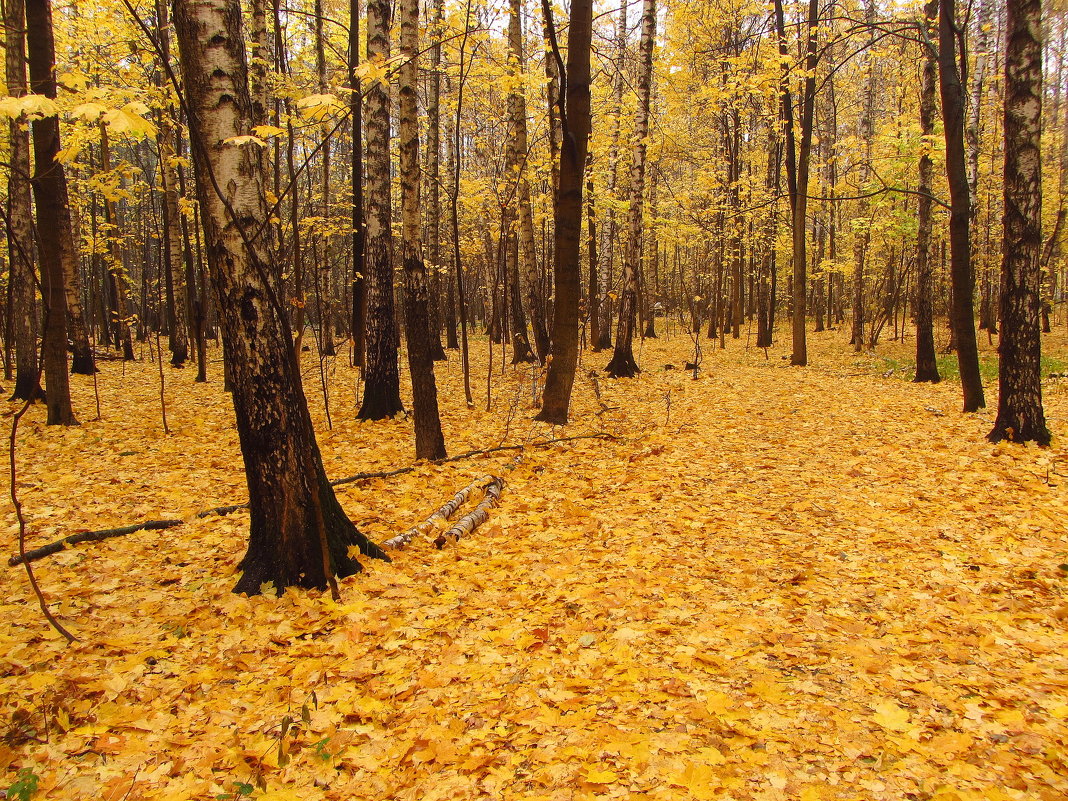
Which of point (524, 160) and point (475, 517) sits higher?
point (524, 160)

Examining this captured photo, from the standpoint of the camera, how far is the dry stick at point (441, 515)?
482 centimetres

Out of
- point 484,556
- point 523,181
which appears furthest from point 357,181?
point 484,556

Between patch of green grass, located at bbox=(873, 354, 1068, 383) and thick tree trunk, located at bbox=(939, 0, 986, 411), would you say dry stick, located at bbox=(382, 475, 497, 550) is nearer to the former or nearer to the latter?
thick tree trunk, located at bbox=(939, 0, 986, 411)

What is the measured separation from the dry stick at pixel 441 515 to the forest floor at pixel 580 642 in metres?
0.13

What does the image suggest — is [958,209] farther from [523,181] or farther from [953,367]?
[523,181]

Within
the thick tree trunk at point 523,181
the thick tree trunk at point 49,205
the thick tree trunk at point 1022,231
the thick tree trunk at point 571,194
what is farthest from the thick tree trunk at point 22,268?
the thick tree trunk at point 1022,231

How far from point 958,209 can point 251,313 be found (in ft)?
33.5

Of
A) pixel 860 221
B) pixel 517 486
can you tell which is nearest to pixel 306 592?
pixel 517 486

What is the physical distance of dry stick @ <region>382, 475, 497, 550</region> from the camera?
4820 millimetres

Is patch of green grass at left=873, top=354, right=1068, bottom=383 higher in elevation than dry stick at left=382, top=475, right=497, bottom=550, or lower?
higher

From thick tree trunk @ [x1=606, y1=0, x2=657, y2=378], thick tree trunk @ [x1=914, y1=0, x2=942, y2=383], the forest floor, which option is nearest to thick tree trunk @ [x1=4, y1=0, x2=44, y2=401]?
the forest floor

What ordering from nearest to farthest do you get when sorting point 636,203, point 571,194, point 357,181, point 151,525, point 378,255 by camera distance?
1. point 151,525
2. point 571,194
3. point 378,255
4. point 357,181
5. point 636,203

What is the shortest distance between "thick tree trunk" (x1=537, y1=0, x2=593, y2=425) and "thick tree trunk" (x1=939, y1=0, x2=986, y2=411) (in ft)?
17.5

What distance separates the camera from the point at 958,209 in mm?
8836
